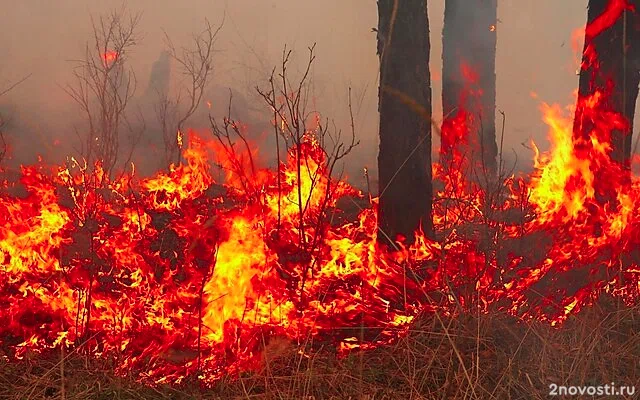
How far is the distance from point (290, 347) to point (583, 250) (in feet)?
10.2

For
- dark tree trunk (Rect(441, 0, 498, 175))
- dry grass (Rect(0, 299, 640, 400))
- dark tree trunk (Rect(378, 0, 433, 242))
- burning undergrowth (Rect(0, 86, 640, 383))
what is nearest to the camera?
dry grass (Rect(0, 299, 640, 400))

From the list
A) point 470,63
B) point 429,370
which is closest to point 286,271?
point 429,370

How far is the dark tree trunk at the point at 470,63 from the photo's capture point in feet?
36.9

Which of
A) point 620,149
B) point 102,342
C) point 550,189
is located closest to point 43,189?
point 102,342

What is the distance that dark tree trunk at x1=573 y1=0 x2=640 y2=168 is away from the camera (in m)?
6.11

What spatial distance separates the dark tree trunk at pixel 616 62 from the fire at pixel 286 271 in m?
0.08

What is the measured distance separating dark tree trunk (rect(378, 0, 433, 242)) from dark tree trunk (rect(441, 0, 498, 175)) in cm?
523

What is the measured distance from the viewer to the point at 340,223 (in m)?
8.06

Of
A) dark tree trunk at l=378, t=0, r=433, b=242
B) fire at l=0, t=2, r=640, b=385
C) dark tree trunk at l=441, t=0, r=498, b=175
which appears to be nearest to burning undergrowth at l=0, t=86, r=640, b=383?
fire at l=0, t=2, r=640, b=385

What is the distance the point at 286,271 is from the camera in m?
4.54

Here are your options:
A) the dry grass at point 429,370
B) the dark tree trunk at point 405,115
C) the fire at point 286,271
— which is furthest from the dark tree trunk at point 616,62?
the dry grass at point 429,370

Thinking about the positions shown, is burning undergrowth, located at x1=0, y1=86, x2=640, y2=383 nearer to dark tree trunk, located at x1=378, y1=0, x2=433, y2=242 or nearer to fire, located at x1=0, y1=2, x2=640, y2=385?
fire, located at x1=0, y1=2, x2=640, y2=385

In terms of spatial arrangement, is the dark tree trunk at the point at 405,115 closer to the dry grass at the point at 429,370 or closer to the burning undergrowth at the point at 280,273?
the burning undergrowth at the point at 280,273

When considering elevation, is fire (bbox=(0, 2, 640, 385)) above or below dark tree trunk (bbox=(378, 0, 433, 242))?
below
